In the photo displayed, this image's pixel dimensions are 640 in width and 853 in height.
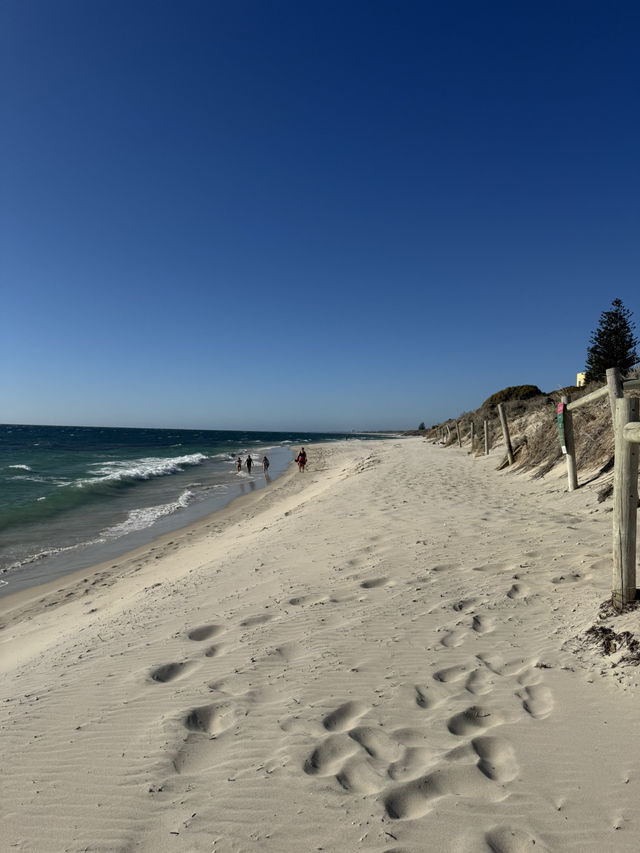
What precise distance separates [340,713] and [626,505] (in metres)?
2.66

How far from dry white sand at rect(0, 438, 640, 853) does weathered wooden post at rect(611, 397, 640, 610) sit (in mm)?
305

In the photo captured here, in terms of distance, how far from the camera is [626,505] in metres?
3.65

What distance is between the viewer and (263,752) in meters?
2.54

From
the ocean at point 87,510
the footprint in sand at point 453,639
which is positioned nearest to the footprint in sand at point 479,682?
the footprint in sand at point 453,639

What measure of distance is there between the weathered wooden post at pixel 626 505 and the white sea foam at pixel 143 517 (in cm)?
1095

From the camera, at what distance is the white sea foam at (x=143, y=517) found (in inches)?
479

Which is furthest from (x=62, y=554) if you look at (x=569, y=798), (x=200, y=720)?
(x=569, y=798)

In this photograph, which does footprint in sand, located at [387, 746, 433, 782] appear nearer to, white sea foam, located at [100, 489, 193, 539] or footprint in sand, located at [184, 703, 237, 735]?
footprint in sand, located at [184, 703, 237, 735]

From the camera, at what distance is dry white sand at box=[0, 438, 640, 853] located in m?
2.08

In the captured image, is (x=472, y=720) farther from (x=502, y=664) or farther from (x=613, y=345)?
(x=613, y=345)

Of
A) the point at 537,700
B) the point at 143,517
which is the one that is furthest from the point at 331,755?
the point at 143,517

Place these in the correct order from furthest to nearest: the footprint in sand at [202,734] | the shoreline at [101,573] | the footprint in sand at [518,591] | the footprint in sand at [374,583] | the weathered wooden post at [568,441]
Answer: the weathered wooden post at [568,441]
the shoreline at [101,573]
the footprint in sand at [374,583]
the footprint in sand at [518,591]
the footprint in sand at [202,734]

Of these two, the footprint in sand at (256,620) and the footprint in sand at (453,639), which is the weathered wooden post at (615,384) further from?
the footprint in sand at (256,620)

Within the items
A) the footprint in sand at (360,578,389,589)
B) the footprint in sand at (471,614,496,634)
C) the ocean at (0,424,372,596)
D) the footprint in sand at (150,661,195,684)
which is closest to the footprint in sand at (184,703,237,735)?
the footprint in sand at (150,661,195,684)
